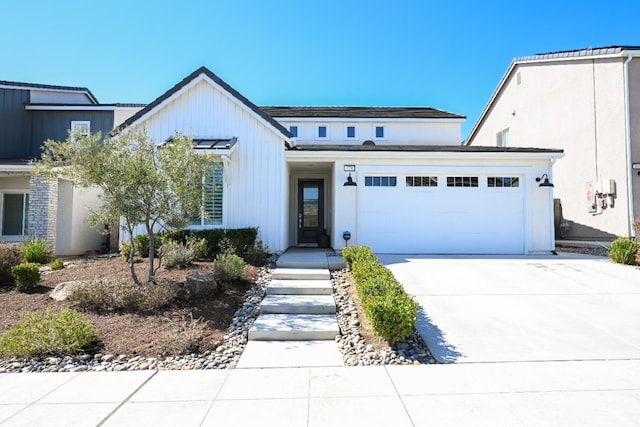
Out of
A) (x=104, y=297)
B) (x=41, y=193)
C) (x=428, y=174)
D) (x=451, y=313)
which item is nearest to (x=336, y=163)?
(x=428, y=174)

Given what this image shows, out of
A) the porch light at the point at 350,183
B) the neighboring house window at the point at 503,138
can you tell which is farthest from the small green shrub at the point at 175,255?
the neighboring house window at the point at 503,138

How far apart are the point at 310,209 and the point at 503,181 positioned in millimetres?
7046

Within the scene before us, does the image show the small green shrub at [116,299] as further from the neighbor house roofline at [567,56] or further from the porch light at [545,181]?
the neighbor house roofline at [567,56]

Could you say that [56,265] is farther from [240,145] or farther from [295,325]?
[295,325]

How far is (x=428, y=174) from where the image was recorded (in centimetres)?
1141

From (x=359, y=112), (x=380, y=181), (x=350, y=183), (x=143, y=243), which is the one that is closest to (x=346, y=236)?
(x=350, y=183)

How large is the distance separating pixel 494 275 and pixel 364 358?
5.31 meters

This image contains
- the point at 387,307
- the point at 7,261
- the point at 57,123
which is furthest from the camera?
the point at 57,123

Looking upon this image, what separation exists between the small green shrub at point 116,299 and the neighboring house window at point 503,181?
10.4 meters

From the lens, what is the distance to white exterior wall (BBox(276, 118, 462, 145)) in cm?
1609

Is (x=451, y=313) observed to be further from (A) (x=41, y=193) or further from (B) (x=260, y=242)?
(A) (x=41, y=193)

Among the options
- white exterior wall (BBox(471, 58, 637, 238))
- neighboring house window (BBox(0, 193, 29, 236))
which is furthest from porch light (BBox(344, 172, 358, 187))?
neighboring house window (BBox(0, 193, 29, 236))

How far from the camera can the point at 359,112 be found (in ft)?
55.6

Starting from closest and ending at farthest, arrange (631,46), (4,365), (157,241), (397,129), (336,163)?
1. (4,365)
2. (157,241)
3. (336,163)
4. (631,46)
5. (397,129)
